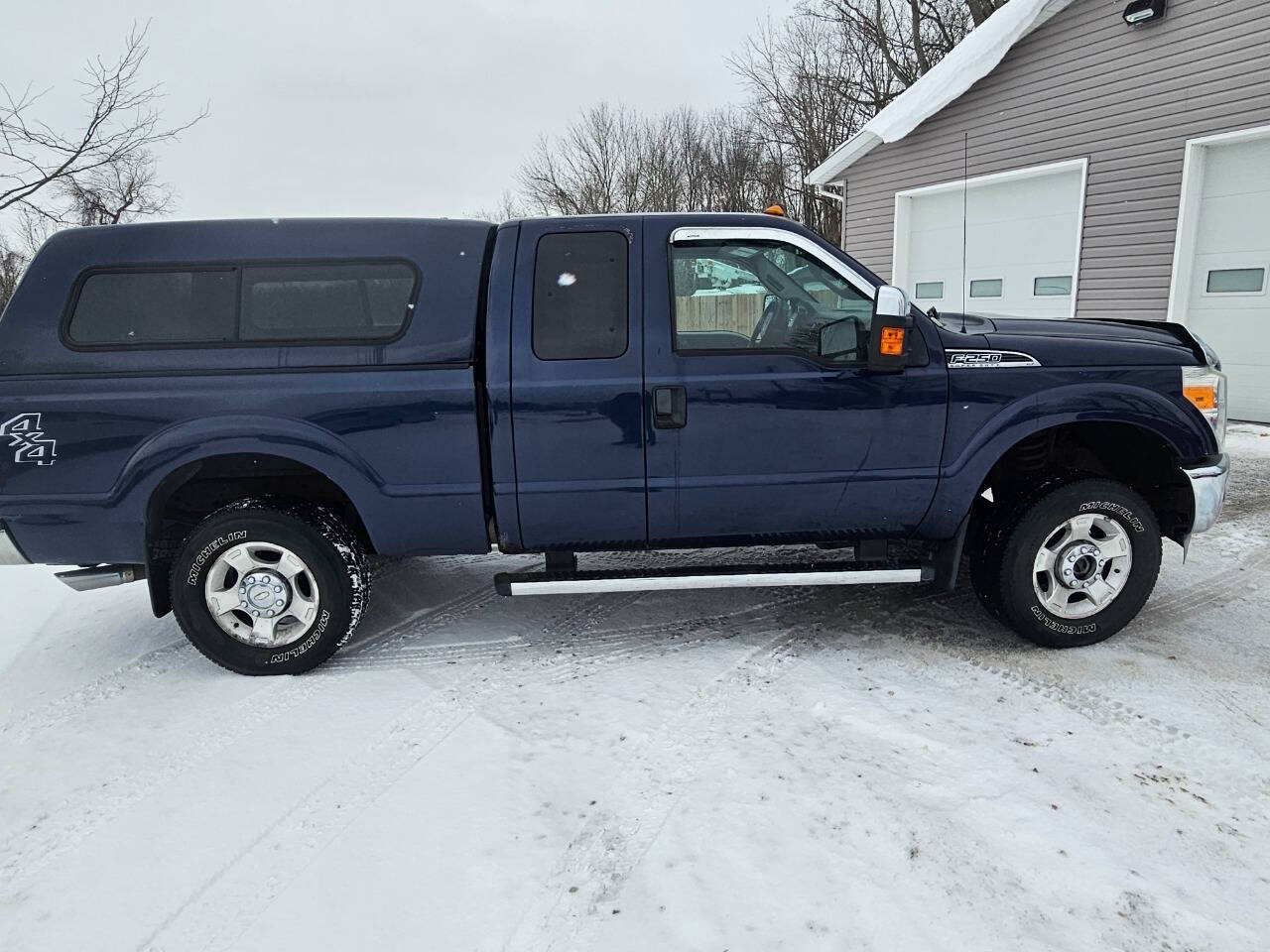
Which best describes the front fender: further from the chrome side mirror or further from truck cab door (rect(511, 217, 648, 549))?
truck cab door (rect(511, 217, 648, 549))

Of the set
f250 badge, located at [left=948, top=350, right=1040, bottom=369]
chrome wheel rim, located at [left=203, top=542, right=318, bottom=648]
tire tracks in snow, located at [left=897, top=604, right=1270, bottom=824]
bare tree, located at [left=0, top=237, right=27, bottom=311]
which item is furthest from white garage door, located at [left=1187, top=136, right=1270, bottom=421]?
bare tree, located at [left=0, top=237, right=27, bottom=311]

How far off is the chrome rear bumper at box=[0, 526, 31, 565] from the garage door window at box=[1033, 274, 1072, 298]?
11.0 m

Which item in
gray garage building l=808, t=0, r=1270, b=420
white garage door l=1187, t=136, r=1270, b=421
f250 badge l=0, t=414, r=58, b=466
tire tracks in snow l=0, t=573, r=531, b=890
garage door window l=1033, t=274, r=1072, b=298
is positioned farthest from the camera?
garage door window l=1033, t=274, r=1072, b=298

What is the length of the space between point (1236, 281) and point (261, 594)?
32.8ft

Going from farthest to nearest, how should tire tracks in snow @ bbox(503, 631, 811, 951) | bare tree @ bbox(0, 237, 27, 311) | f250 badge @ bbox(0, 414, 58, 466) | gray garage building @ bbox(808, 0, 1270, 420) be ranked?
bare tree @ bbox(0, 237, 27, 311) → gray garage building @ bbox(808, 0, 1270, 420) → f250 badge @ bbox(0, 414, 58, 466) → tire tracks in snow @ bbox(503, 631, 811, 951)

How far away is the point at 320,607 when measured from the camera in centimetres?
354

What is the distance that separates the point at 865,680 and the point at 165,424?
3055mm

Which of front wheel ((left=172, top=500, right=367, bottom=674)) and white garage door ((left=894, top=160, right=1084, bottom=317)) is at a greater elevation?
white garage door ((left=894, top=160, right=1084, bottom=317))

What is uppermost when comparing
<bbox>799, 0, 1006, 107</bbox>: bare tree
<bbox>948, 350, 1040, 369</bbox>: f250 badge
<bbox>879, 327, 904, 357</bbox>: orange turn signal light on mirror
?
<bbox>799, 0, 1006, 107</bbox>: bare tree

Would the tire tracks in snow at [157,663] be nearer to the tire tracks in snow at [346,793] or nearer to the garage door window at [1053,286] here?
the tire tracks in snow at [346,793]

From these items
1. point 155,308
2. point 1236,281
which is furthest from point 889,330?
point 1236,281

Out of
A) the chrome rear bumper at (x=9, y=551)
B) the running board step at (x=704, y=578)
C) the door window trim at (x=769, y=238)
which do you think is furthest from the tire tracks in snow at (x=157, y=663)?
the door window trim at (x=769, y=238)

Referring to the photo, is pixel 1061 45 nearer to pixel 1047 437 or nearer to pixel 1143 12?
pixel 1143 12

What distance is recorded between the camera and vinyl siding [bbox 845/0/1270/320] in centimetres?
859
